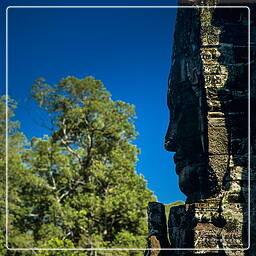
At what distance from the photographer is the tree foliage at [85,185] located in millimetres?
10750

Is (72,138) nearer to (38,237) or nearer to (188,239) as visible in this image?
(38,237)

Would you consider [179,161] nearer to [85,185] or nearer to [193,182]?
[193,182]

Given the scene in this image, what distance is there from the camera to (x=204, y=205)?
14.2 ft

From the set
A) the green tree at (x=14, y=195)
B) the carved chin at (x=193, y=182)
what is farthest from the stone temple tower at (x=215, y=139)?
the green tree at (x=14, y=195)

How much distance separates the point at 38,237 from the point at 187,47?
23.9 ft

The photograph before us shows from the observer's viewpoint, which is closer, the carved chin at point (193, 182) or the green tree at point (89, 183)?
the carved chin at point (193, 182)

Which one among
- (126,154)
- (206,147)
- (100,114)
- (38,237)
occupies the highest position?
(100,114)

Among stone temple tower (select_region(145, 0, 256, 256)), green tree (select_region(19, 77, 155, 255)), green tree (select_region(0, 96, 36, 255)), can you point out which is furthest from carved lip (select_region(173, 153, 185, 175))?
green tree (select_region(0, 96, 36, 255))

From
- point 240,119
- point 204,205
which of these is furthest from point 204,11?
point 204,205

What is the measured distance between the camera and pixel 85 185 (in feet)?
38.5

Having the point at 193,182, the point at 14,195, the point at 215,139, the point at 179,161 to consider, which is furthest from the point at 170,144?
the point at 14,195

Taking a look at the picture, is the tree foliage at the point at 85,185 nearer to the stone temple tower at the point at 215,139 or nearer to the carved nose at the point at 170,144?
the carved nose at the point at 170,144

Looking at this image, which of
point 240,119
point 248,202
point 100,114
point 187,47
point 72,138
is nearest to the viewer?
→ point 248,202

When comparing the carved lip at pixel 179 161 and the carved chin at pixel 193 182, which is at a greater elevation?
the carved lip at pixel 179 161
